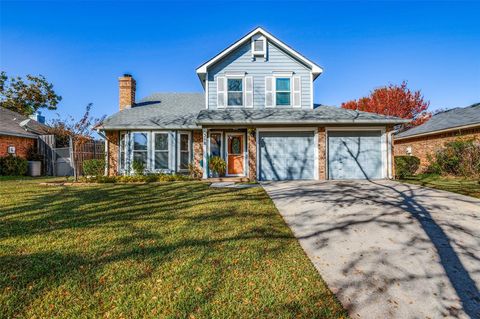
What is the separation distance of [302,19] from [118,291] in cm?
1627

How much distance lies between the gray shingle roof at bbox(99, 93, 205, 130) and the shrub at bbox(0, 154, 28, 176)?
712 cm

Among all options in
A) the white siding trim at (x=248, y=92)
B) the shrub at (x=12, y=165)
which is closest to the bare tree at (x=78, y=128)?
the shrub at (x=12, y=165)

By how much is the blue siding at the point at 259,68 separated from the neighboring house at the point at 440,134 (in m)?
8.14

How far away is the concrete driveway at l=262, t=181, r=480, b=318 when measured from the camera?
2566 mm

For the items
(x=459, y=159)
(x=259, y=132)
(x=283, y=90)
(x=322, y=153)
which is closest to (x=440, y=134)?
(x=459, y=159)

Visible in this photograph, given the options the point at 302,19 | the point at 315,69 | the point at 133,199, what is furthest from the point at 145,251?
the point at 302,19

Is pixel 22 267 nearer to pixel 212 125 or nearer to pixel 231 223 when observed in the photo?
pixel 231 223

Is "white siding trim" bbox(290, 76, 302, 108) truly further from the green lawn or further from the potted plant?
the green lawn

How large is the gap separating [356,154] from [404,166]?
357 cm

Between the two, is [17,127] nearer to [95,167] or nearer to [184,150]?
[95,167]

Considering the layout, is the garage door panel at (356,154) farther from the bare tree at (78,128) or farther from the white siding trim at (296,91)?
the bare tree at (78,128)

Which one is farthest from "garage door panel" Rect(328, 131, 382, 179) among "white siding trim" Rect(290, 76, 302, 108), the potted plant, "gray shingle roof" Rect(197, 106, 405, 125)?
the potted plant

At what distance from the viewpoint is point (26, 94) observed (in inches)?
1155

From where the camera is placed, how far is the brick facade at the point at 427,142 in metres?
13.4
